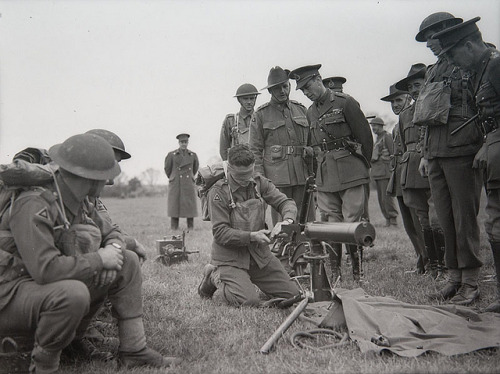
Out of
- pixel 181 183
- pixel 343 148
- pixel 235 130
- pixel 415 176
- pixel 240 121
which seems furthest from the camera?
pixel 181 183

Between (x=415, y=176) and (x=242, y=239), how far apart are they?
2705mm

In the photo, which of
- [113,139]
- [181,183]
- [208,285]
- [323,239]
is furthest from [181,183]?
[323,239]

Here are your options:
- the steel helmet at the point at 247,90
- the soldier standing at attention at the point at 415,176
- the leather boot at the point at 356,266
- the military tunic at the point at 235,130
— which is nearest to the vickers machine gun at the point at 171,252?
the military tunic at the point at 235,130

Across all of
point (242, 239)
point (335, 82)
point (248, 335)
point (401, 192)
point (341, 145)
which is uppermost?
point (335, 82)

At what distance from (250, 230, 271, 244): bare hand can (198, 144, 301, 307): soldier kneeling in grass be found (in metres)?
0.01

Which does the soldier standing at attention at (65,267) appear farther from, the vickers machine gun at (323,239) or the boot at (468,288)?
the boot at (468,288)

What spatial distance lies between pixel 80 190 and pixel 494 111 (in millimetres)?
3512

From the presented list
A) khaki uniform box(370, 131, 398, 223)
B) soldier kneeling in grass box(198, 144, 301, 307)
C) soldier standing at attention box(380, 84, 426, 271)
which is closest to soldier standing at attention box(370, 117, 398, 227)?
khaki uniform box(370, 131, 398, 223)

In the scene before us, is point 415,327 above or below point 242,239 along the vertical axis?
below

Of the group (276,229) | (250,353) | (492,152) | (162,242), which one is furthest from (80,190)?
(162,242)

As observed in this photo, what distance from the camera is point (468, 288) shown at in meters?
4.98

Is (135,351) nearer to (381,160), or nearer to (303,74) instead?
(303,74)

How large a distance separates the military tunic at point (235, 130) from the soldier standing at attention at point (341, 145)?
2.42m

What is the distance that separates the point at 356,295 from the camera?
449cm
